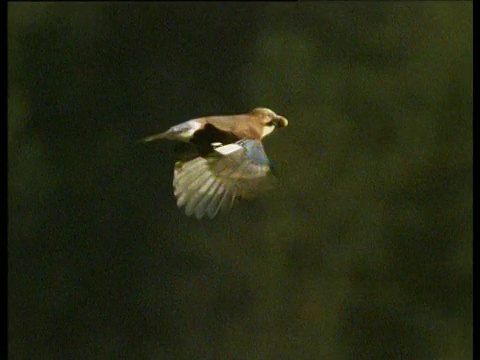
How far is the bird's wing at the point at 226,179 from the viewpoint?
942 millimetres

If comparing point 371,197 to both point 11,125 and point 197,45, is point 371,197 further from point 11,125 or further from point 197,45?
point 11,125

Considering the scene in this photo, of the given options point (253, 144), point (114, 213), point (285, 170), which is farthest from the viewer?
point (114, 213)

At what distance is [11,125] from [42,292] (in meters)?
0.33

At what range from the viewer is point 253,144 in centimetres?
96

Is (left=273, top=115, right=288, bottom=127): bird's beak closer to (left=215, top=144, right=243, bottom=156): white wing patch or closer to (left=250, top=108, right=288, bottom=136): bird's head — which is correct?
(left=250, top=108, right=288, bottom=136): bird's head

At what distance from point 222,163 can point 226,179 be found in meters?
0.02

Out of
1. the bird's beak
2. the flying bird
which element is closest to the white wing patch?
the flying bird

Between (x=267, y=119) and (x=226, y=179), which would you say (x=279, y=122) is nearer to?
(x=267, y=119)

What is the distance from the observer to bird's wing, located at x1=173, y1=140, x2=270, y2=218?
3.09ft

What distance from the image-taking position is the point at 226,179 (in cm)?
96

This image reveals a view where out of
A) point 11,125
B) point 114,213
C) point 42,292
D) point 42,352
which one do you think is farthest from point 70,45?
point 42,352

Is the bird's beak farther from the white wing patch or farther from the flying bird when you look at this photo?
the white wing patch

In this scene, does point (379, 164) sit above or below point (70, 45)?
below

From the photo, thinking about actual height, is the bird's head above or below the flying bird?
above
